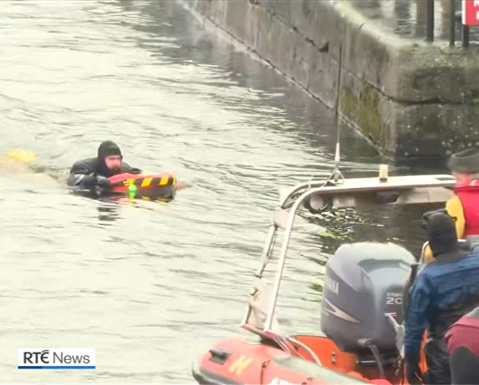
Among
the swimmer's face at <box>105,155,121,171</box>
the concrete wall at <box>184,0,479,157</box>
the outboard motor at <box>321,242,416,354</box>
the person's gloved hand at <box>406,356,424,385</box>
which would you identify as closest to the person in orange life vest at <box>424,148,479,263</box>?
the outboard motor at <box>321,242,416,354</box>

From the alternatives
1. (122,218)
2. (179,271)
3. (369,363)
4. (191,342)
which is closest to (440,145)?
(122,218)

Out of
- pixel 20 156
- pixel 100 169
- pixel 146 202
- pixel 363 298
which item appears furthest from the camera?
pixel 20 156

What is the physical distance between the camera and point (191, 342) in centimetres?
1169

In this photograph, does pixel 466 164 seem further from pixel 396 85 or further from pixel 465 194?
pixel 396 85

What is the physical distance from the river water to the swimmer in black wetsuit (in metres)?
0.27

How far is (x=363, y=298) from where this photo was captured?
8.52m

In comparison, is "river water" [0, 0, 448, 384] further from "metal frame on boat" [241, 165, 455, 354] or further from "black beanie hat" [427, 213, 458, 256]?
"black beanie hat" [427, 213, 458, 256]

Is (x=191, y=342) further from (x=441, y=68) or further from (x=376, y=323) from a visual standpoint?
(x=441, y=68)

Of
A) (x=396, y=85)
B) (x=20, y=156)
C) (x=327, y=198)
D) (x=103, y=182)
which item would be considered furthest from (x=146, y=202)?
(x=327, y=198)

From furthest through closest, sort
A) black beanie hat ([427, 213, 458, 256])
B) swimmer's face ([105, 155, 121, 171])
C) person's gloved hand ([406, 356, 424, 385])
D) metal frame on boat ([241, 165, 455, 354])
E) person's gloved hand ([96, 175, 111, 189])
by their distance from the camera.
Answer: swimmer's face ([105, 155, 121, 171])
person's gloved hand ([96, 175, 111, 189])
metal frame on boat ([241, 165, 455, 354])
person's gloved hand ([406, 356, 424, 385])
black beanie hat ([427, 213, 458, 256])

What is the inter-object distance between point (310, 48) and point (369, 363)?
15.2 m

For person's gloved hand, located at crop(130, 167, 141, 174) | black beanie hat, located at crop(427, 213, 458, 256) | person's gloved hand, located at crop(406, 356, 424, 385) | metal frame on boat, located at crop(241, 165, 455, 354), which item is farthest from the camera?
person's gloved hand, located at crop(130, 167, 141, 174)

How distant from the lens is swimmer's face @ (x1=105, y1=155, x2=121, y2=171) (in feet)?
56.9

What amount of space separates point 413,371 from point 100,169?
9978 mm
